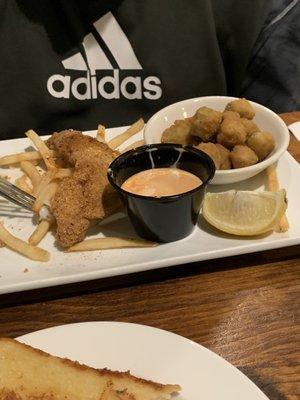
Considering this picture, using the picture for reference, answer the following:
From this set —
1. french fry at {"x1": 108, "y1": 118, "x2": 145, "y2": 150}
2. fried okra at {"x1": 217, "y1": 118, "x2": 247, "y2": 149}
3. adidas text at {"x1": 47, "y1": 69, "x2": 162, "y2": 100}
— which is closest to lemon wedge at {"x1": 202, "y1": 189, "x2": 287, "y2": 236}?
fried okra at {"x1": 217, "y1": 118, "x2": 247, "y2": 149}

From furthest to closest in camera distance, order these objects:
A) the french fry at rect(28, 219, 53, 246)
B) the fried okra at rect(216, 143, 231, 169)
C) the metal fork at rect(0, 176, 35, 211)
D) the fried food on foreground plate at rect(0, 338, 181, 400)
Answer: the fried okra at rect(216, 143, 231, 169), the metal fork at rect(0, 176, 35, 211), the french fry at rect(28, 219, 53, 246), the fried food on foreground plate at rect(0, 338, 181, 400)

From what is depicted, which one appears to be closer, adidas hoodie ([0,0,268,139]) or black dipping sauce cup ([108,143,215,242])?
black dipping sauce cup ([108,143,215,242])

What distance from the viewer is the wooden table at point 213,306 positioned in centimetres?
134

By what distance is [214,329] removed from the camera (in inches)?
55.6

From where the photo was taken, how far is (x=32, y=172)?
1943 mm

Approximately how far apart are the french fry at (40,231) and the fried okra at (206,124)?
64 centimetres

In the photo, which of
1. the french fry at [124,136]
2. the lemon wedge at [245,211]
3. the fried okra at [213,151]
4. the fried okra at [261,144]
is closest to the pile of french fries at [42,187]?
the french fry at [124,136]

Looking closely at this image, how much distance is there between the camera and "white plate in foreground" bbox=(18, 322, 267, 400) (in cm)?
112

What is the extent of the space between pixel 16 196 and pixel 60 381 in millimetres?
816

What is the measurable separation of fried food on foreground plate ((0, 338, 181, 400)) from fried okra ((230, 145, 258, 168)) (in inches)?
37.1

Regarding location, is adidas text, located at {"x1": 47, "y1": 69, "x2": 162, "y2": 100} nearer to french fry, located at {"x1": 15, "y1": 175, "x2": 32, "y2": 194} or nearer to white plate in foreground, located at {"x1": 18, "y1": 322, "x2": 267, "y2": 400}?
french fry, located at {"x1": 15, "y1": 175, "x2": 32, "y2": 194}

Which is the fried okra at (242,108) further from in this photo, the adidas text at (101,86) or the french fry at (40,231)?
the french fry at (40,231)

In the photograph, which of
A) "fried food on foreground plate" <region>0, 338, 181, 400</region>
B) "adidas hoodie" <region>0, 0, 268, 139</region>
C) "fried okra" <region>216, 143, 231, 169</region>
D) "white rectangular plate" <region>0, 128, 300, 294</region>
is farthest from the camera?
"adidas hoodie" <region>0, 0, 268, 139</region>

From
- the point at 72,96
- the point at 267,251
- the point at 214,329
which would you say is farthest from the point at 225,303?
the point at 72,96
